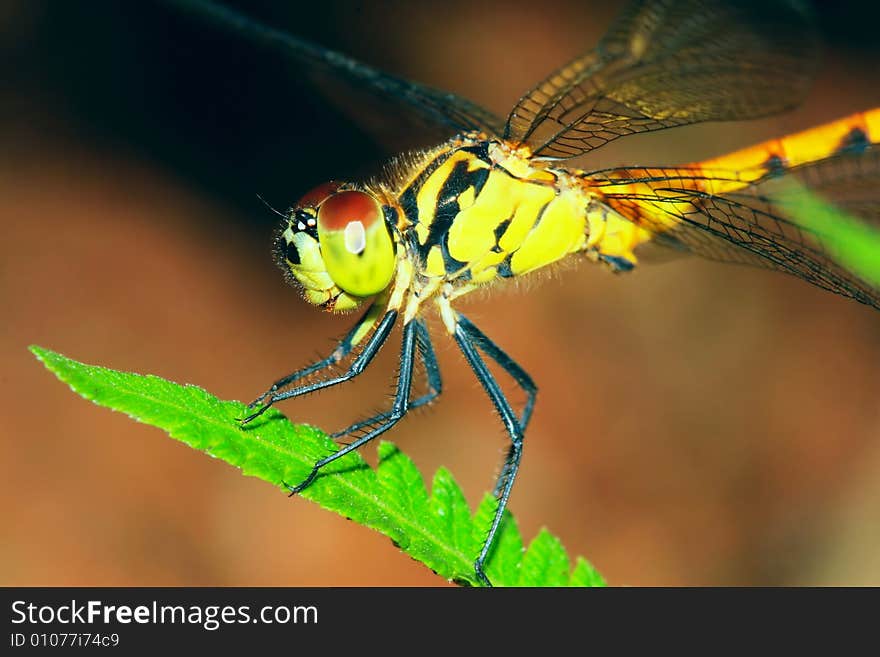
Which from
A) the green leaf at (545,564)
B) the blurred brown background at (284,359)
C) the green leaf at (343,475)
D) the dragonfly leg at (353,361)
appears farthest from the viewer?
the blurred brown background at (284,359)

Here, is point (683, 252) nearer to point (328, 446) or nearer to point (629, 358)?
point (328, 446)

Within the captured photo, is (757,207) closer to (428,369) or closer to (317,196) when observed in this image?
(428,369)

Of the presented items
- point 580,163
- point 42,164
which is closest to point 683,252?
point 580,163

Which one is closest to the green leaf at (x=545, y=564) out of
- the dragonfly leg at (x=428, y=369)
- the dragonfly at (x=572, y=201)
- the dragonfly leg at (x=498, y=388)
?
the dragonfly leg at (x=498, y=388)

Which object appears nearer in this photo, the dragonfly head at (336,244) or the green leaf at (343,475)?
the green leaf at (343,475)

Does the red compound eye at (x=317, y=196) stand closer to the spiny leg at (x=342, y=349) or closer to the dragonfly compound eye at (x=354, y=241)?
the dragonfly compound eye at (x=354, y=241)

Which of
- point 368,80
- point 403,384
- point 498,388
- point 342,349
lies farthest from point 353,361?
point 368,80

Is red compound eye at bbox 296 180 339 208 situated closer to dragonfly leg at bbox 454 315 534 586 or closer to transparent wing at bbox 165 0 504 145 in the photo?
dragonfly leg at bbox 454 315 534 586
